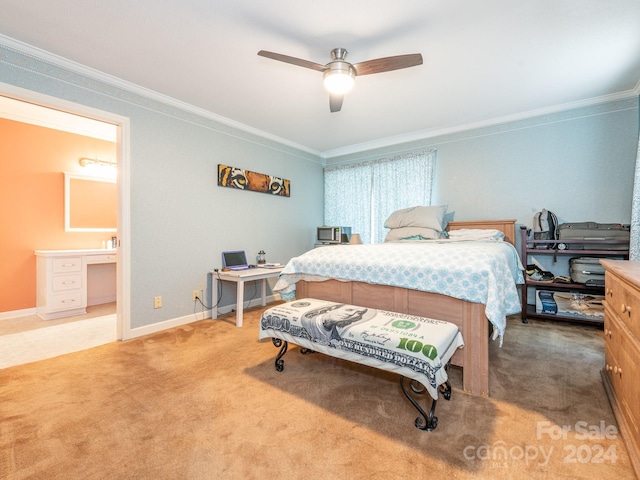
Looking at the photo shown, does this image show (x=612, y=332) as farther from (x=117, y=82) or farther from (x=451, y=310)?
(x=117, y=82)

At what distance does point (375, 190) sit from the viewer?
4637 millimetres

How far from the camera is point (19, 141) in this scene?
141 inches

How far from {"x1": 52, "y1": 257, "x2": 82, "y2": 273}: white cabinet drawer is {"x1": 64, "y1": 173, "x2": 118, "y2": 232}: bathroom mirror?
23.5 inches

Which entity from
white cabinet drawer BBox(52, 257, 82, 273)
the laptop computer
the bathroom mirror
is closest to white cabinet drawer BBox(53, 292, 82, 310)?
white cabinet drawer BBox(52, 257, 82, 273)

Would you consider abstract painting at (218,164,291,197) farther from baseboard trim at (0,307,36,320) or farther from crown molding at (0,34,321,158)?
baseboard trim at (0,307,36,320)

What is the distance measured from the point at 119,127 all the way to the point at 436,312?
3.23 metres

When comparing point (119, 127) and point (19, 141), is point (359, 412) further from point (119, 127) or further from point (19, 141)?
point (19, 141)

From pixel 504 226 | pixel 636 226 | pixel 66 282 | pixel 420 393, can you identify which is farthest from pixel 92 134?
pixel 636 226

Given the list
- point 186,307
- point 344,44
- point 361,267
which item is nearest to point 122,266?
point 186,307

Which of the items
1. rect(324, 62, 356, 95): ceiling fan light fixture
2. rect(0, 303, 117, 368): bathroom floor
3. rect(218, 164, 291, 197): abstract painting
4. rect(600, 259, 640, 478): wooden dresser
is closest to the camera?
rect(600, 259, 640, 478): wooden dresser

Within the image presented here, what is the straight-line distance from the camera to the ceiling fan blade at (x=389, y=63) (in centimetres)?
196

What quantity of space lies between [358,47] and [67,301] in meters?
4.28

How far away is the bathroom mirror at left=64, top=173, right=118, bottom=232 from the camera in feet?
13.0

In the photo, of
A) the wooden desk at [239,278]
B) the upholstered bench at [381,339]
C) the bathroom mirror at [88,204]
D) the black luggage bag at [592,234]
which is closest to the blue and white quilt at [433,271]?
the upholstered bench at [381,339]
